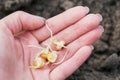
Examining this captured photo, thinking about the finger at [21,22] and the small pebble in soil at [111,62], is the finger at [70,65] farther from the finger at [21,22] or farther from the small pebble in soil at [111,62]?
the small pebble in soil at [111,62]

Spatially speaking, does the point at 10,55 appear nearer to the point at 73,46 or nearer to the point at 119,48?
the point at 73,46

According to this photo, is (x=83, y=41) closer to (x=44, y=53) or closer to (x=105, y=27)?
(x=44, y=53)

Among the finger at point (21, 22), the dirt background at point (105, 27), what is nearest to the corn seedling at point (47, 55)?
the finger at point (21, 22)

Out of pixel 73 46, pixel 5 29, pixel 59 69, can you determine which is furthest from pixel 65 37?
pixel 5 29

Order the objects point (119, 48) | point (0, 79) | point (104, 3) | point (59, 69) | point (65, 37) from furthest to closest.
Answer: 1. point (104, 3)
2. point (119, 48)
3. point (65, 37)
4. point (59, 69)
5. point (0, 79)

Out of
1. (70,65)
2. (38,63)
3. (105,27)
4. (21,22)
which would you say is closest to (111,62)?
(105,27)

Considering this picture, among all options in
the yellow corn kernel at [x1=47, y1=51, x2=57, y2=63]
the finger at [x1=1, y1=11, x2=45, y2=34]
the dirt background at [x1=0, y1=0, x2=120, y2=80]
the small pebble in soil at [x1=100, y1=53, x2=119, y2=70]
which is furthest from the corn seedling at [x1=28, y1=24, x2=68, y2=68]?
the small pebble in soil at [x1=100, y1=53, x2=119, y2=70]

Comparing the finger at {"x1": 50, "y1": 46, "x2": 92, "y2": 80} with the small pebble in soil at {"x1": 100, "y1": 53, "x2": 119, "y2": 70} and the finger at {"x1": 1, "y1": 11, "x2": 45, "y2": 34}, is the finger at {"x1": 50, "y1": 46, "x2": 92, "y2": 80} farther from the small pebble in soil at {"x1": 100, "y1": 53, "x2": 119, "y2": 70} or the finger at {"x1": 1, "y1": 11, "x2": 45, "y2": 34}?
the small pebble in soil at {"x1": 100, "y1": 53, "x2": 119, "y2": 70}
